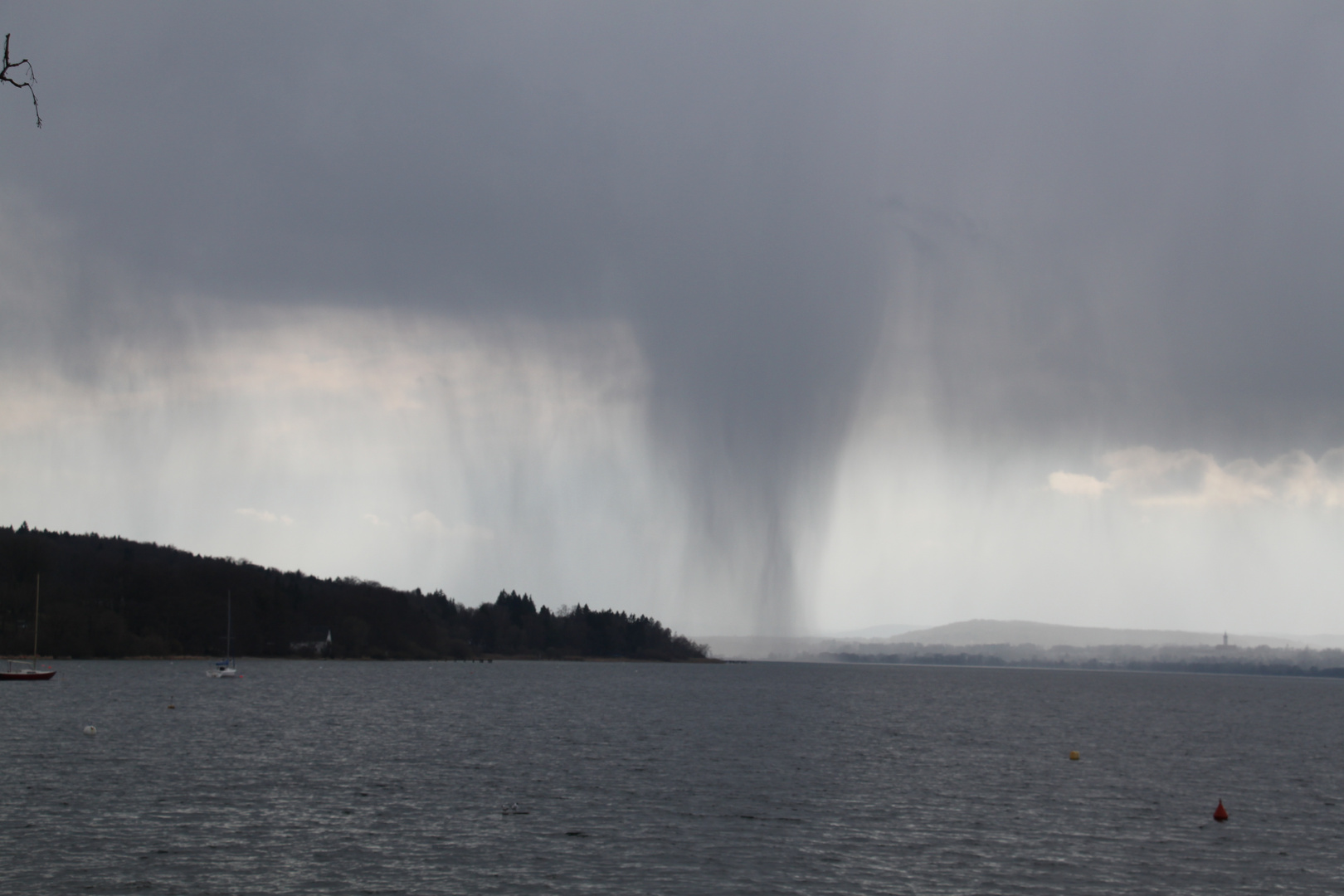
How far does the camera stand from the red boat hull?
14762 centimetres

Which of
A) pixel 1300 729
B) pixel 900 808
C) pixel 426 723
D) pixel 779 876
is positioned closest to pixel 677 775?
pixel 900 808

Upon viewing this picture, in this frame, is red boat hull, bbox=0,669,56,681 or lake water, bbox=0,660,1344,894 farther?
red boat hull, bbox=0,669,56,681

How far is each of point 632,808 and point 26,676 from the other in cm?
13001

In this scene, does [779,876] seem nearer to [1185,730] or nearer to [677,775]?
[677,775]

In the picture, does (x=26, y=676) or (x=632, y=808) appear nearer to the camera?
(x=632, y=808)

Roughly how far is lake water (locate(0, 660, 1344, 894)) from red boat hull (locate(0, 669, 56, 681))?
159 feet

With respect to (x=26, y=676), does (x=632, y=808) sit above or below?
below

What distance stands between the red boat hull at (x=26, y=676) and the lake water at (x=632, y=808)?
48.4m

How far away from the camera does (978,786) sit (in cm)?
6281

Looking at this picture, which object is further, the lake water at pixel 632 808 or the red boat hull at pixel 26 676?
the red boat hull at pixel 26 676

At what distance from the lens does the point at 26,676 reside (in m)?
148

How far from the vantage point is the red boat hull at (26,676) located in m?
148

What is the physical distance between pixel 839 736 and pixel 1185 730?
1927 inches

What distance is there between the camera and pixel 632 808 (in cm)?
5128
